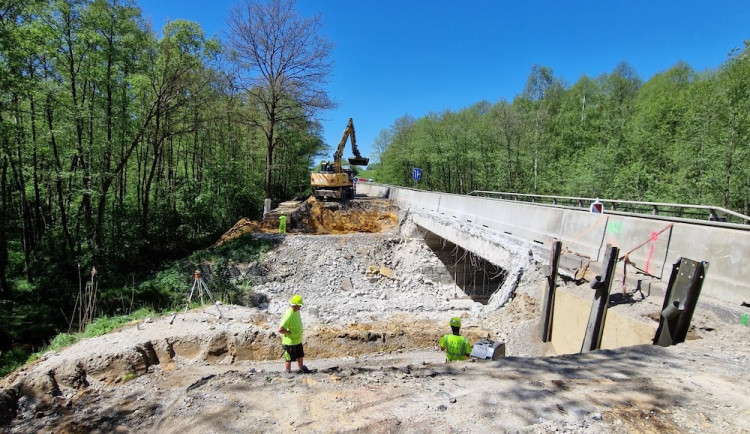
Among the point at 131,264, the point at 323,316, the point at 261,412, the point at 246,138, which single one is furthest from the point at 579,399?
the point at 246,138

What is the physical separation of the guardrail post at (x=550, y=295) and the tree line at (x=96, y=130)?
1033 centimetres

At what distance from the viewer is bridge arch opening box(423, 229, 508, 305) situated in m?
14.8

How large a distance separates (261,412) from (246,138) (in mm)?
25961

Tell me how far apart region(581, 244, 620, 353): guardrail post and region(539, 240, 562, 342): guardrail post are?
107 cm

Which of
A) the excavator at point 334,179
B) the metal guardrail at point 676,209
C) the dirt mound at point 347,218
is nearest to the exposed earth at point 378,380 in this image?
the metal guardrail at point 676,209

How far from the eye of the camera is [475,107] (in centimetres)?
4491

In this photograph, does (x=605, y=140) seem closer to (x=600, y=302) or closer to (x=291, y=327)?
(x=600, y=302)

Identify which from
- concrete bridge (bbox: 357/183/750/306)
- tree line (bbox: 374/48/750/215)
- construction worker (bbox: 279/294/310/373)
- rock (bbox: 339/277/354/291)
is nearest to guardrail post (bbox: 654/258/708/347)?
concrete bridge (bbox: 357/183/750/306)

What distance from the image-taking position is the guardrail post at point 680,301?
4.60 m

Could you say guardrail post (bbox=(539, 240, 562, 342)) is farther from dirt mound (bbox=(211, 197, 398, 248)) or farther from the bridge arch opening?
dirt mound (bbox=(211, 197, 398, 248))

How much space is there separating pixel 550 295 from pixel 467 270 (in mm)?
8596

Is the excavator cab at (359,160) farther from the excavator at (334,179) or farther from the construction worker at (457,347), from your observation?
the construction worker at (457,347)

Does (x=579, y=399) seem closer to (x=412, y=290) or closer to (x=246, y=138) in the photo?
(x=412, y=290)

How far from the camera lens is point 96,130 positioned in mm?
13305
